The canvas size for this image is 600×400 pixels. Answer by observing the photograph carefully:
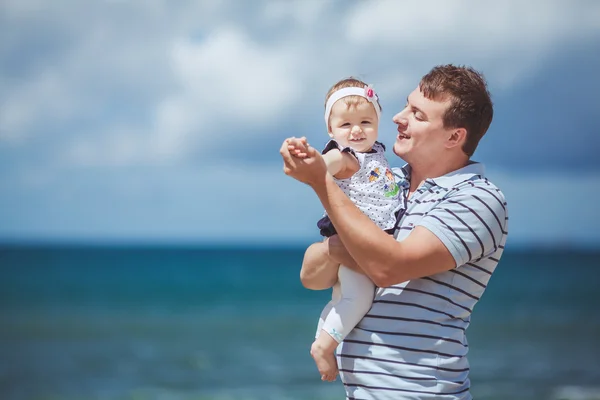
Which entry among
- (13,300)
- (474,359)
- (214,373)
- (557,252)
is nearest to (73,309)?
(13,300)

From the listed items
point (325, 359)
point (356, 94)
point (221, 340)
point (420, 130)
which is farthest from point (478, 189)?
point (221, 340)

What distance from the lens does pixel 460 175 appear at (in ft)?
8.45

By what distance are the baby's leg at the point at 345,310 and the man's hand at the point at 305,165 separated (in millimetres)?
389

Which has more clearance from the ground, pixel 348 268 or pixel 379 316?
pixel 348 268

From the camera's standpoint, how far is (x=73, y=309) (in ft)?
76.3

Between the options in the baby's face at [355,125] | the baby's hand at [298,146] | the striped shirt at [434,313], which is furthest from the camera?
the baby's face at [355,125]

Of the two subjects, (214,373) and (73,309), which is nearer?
(214,373)

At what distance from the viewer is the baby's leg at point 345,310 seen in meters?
2.47

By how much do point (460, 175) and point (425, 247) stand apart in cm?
Answer: 39

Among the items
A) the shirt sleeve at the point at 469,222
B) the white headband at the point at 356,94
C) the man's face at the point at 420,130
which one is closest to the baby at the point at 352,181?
the white headband at the point at 356,94

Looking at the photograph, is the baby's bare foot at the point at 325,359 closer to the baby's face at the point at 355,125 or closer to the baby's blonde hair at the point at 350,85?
the baby's face at the point at 355,125

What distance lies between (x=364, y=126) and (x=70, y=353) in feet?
43.5

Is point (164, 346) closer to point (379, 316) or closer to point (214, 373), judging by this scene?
point (214, 373)

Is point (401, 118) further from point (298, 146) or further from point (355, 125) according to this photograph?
point (298, 146)
